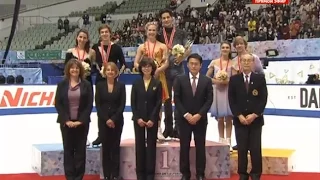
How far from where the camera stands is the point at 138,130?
4.71 metres

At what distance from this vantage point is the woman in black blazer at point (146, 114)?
4652 millimetres

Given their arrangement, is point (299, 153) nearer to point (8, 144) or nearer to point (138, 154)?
point (138, 154)

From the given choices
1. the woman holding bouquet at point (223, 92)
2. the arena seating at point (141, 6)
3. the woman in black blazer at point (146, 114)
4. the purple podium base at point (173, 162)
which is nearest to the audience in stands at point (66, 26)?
the arena seating at point (141, 6)

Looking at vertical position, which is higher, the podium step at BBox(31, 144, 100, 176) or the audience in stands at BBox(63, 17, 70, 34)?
the audience in stands at BBox(63, 17, 70, 34)

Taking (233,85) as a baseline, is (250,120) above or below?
below

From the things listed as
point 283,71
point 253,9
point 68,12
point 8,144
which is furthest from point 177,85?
point 68,12

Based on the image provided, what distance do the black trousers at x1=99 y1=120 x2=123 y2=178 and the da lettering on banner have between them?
14.7ft

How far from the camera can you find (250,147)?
4641 mm

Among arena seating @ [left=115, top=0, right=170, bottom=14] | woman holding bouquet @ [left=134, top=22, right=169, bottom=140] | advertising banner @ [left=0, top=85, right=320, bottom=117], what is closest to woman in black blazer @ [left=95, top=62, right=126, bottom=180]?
woman holding bouquet @ [left=134, top=22, right=169, bottom=140]

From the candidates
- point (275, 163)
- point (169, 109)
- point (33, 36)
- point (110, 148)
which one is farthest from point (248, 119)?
point (33, 36)

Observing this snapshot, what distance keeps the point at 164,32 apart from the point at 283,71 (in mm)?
7477

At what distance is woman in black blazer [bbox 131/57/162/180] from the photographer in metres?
4.65

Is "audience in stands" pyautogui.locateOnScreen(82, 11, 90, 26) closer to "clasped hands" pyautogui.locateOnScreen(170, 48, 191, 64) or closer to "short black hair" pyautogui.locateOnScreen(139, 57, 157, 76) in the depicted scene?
"clasped hands" pyautogui.locateOnScreen(170, 48, 191, 64)

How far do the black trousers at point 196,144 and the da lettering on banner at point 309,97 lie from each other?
160 inches
